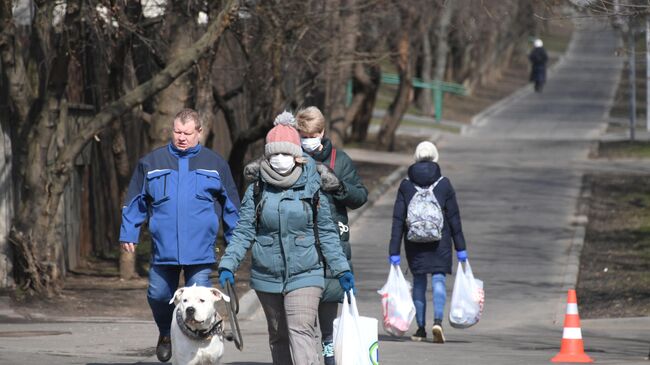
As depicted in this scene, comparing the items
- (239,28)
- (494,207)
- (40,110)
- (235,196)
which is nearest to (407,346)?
(235,196)

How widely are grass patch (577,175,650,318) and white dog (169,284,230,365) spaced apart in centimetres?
653

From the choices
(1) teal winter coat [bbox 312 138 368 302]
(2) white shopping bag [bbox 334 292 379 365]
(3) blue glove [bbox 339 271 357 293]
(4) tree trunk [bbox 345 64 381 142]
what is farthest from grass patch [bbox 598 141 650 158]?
(3) blue glove [bbox 339 271 357 293]

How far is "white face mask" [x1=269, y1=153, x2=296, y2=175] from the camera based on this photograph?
7250 mm

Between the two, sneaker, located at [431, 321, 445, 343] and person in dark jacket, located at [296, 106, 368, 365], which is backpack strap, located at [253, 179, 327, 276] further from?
sneaker, located at [431, 321, 445, 343]

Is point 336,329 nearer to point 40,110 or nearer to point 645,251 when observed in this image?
point 40,110

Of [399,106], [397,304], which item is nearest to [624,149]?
[399,106]

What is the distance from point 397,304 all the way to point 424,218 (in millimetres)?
760

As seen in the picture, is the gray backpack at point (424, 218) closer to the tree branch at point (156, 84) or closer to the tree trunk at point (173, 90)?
the tree branch at point (156, 84)

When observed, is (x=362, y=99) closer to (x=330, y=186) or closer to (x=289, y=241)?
(x=330, y=186)

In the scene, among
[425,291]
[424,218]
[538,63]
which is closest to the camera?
[424,218]

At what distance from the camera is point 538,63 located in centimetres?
5466

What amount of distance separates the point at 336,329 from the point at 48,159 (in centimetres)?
678

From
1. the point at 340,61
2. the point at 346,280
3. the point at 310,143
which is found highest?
the point at 310,143

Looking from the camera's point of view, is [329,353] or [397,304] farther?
[397,304]
